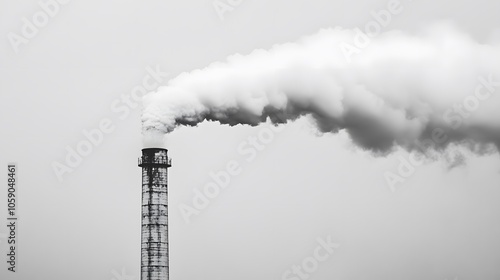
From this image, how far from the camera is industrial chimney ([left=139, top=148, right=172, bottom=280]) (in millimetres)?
46812

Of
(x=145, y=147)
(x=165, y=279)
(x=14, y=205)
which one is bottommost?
(x=165, y=279)

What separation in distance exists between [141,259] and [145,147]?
20.8 feet

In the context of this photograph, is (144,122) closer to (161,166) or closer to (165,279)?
(161,166)

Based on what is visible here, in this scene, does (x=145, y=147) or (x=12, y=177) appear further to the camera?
(x=145, y=147)

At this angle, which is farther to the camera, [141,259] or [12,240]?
[141,259]

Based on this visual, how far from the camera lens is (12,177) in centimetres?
4378

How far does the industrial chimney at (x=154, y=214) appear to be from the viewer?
46.8 m

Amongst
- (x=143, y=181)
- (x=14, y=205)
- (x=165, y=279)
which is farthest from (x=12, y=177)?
(x=165, y=279)

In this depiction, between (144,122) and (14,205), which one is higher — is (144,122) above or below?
above

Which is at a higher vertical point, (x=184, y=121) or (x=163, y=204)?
(x=184, y=121)

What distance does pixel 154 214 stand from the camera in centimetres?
4722

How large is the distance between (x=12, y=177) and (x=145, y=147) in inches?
284

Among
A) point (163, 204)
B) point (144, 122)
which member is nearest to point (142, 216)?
point (163, 204)

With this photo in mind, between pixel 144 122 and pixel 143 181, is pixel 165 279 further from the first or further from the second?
pixel 144 122
